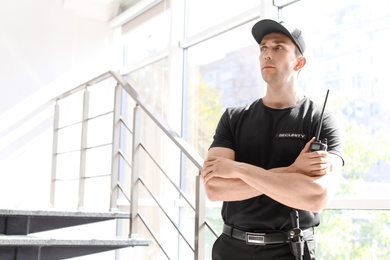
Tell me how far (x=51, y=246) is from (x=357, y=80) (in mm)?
1806

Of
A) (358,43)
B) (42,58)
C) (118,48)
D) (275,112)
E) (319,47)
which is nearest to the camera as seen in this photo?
(275,112)

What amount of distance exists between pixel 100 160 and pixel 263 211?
3.74 meters

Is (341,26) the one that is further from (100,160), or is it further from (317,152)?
(100,160)

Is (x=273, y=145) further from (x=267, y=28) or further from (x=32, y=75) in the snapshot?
(x=32, y=75)

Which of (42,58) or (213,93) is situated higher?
(42,58)

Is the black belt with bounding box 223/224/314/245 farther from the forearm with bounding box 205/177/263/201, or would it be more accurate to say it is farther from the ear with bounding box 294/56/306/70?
the ear with bounding box 294/56/306/70

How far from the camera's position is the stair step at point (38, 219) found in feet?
8.56

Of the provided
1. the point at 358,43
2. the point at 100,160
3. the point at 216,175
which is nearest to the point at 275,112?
the point at 216,175

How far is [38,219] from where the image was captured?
2713 mm

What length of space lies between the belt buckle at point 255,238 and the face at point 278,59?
517 mm

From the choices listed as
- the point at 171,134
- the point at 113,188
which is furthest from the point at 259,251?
the point at 113,188

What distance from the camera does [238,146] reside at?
1766 mm

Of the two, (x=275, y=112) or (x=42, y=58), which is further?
(x=42, y=58)

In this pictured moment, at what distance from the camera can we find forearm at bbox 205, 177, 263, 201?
1.64 m
